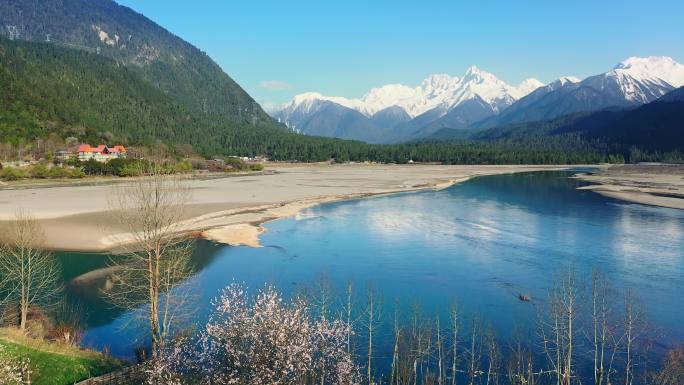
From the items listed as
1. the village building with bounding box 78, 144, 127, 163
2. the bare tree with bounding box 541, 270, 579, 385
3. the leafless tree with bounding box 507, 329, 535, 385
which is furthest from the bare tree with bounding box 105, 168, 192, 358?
the village building with bounding box 78, 144, 127, 163

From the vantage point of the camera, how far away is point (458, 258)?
4456 cm

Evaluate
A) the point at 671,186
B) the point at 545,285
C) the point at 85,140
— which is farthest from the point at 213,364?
the point at 85,140

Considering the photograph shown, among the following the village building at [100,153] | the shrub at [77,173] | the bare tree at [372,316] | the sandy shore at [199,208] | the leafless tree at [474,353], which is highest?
the village building at [100,153]

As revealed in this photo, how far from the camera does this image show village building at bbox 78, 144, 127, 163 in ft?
438

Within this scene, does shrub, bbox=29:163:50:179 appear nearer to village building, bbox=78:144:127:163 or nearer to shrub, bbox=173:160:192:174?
village building, bbox=78:144:127:163

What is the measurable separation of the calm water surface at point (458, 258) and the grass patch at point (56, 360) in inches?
147

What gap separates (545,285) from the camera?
35844 mm

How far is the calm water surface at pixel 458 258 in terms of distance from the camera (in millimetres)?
31484

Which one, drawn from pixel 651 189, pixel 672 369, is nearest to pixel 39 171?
pixel 672 369

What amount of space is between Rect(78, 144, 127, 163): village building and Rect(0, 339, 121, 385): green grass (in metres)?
118

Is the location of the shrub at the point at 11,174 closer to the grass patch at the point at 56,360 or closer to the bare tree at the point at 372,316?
the grass patch at the point at 56,360

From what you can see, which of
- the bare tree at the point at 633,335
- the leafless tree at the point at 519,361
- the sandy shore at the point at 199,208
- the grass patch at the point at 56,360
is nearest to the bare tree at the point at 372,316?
the leafless tree at the point at 519,361

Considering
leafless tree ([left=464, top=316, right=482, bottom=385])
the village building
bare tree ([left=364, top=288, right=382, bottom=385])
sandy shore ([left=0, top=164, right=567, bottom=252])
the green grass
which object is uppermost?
the village building

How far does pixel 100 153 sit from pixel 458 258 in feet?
393
